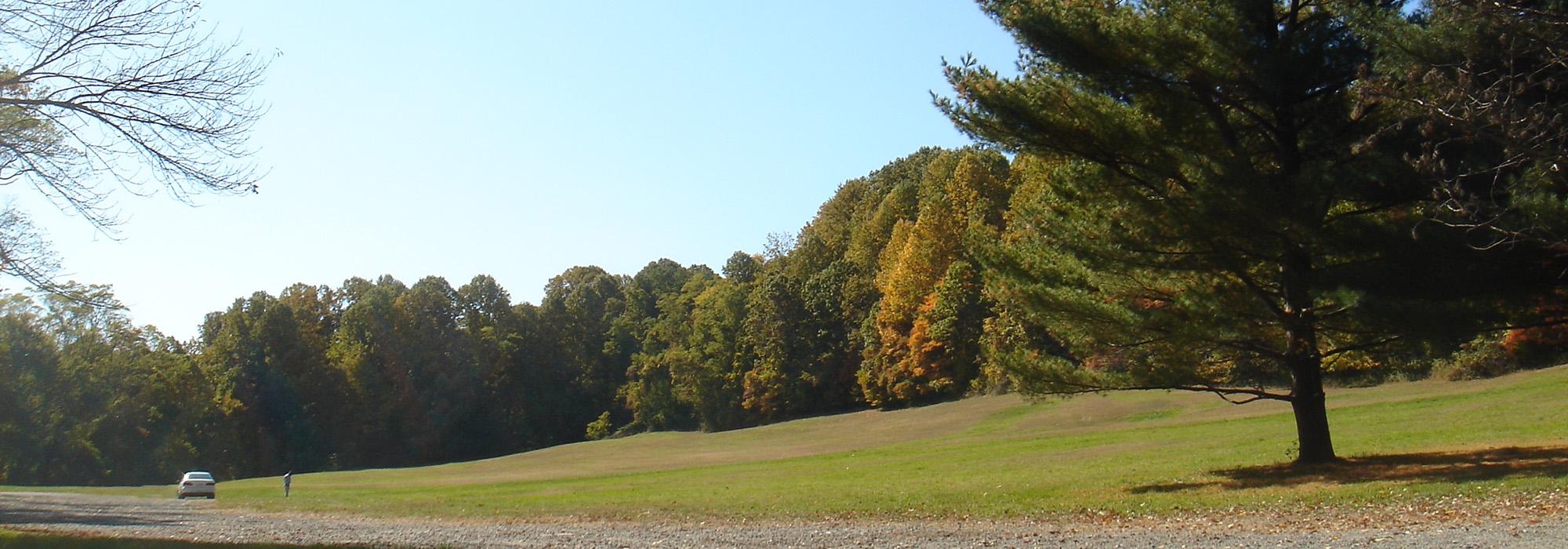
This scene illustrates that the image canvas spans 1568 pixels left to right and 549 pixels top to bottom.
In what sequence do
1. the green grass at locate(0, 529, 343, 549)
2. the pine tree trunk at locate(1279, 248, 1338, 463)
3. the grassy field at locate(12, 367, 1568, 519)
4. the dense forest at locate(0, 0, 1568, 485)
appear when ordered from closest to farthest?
the green grass at locate(0, 529, 343, 549), the dense forest at locate(0, 0, 1568, 485), the grassy field at locate(12, 367, 1568, 519), the pine tree trunk at locate(1279, 248, 1338, 463)

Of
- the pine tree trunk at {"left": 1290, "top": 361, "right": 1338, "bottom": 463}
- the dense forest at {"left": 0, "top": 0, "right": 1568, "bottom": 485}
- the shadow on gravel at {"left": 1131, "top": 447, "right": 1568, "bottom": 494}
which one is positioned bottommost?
the shadow on gravel at {"left": 1131, "top": 447, "right": 1568, "bottom": 494}

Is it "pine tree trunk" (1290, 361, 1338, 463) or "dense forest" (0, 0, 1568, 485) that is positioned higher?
"dense forest" (0, 0, 1568, 485)

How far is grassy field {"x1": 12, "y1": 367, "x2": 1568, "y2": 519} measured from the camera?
16656 mm

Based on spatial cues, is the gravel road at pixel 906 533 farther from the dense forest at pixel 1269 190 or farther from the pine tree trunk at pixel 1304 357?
the pine tree trunk at pixel 1304 357

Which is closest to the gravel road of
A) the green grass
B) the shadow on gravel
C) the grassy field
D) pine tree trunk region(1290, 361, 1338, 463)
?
the green grass

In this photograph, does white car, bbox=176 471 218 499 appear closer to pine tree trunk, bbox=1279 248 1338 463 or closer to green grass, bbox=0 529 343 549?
green grass, bbox=0 529 343 549

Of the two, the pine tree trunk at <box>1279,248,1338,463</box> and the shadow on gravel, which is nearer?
the shadow on gravel

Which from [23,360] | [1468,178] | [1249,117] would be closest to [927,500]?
[1249,117]

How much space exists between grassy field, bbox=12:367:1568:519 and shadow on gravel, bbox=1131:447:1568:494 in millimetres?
72

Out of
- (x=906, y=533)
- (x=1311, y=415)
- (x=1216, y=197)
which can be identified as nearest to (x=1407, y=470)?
(x=1311, y=415)

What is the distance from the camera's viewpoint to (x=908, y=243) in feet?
229

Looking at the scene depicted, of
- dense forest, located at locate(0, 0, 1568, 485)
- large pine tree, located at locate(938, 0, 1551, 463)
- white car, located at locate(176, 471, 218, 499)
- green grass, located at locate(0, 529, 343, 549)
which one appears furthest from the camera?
white car, located at locate(176, 471, 218, 499)

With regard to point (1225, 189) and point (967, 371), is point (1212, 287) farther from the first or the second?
point (967, 371)

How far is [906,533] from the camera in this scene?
14.5 meters
